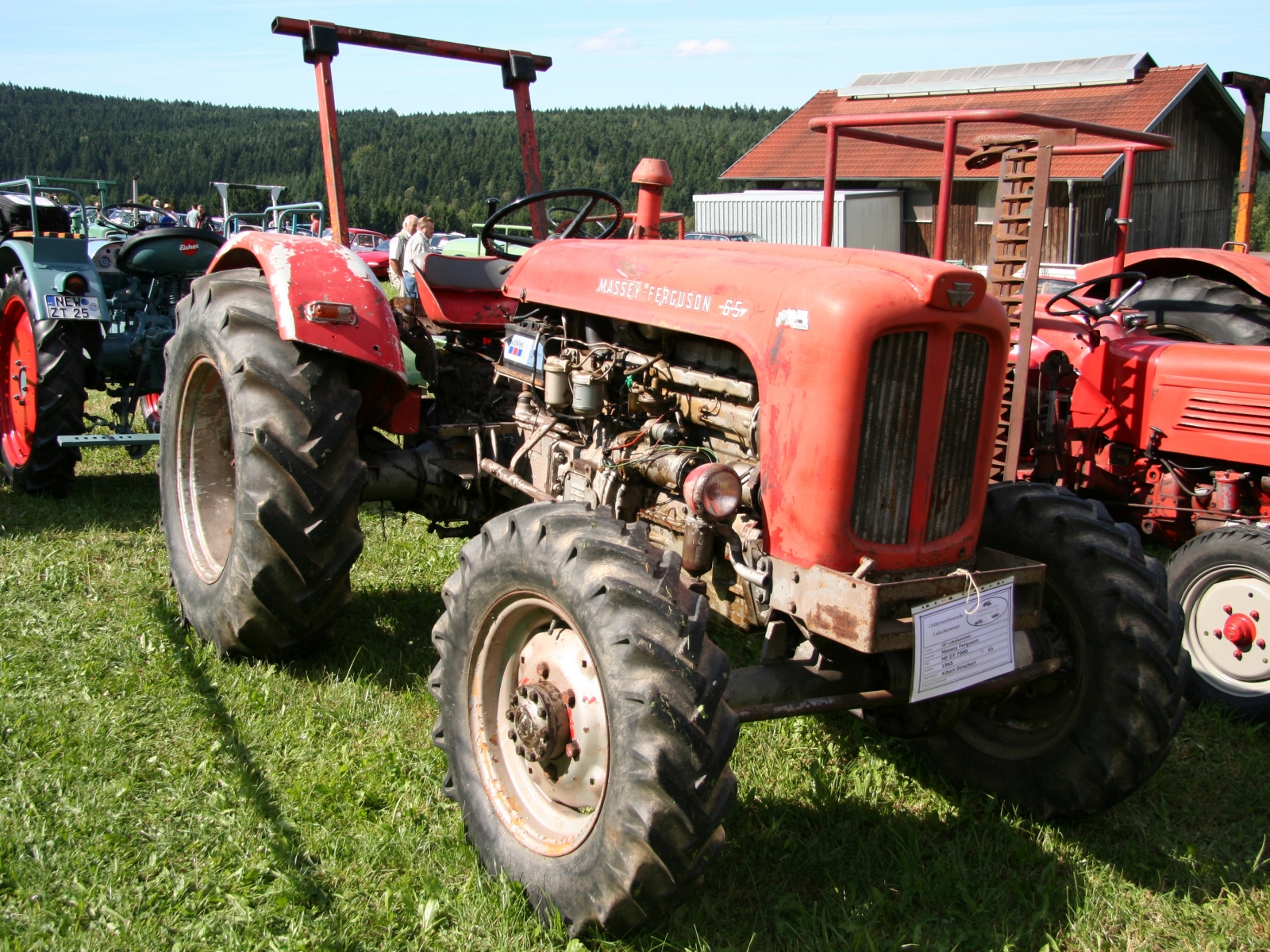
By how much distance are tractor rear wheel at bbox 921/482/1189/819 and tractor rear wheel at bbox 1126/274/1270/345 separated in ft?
10.5

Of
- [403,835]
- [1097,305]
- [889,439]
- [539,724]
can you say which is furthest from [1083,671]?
[1097,305]

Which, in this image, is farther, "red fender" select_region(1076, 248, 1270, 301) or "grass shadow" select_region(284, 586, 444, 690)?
"red fender" select_region(1076, 248, 1270, 301)

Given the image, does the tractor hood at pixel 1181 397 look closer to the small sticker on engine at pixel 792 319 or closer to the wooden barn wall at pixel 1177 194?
the small sticker on engine at pixel 792 319

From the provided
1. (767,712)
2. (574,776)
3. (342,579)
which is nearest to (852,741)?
(767,712)

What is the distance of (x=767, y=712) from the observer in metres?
2.61

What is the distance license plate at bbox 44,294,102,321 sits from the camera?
5.91 m

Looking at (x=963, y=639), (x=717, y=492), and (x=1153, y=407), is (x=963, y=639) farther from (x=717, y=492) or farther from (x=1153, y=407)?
(x=1153, y=407)

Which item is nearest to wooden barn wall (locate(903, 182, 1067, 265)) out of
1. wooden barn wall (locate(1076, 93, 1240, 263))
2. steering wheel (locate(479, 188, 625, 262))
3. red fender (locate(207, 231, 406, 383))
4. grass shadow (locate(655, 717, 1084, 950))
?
wooden barn wall (locate(1076, 93, 1240, 263))

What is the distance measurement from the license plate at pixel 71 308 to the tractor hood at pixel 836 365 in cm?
449

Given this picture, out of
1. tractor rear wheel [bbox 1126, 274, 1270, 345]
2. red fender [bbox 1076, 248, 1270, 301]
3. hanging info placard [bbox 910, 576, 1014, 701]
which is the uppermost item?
red fender [bbox 1076, 248, 1270, 301]

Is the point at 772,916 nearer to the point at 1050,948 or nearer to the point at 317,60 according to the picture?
the point at 1050,948

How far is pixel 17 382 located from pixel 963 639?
19.9 feet

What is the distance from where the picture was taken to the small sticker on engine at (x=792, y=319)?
2539 mm

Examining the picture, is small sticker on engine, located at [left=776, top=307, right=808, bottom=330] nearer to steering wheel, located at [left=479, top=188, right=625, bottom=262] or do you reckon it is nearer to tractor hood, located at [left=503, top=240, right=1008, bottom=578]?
tractor hood, located at [left=503, top=240, right=1008, bottom=578]
